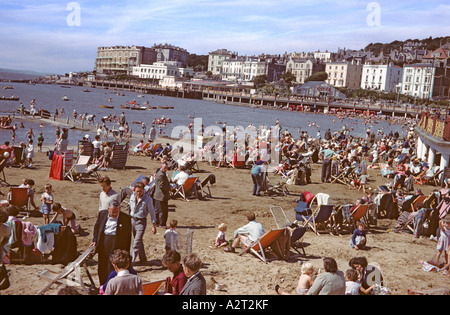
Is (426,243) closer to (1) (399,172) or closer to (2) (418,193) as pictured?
(2) (418,193)

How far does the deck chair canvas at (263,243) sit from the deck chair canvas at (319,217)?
6.91ft

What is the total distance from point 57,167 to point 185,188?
4343 millimetres

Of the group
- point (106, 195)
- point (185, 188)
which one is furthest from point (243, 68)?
point (106, 195)

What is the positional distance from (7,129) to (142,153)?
1597cm

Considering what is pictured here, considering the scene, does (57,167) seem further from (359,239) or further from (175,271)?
(175,271)

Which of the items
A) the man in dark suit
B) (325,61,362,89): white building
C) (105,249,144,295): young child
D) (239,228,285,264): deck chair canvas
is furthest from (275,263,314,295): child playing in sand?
(325,61,362,89): white building

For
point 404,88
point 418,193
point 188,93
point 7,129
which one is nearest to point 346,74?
point 404,88

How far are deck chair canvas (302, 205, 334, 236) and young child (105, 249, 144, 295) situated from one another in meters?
6.21

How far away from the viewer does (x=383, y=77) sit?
13912 cm

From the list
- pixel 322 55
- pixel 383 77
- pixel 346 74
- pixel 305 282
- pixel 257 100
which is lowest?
pixel 305 282

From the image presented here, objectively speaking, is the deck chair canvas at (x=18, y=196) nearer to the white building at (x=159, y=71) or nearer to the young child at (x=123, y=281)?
the young child at (x=123, y=281)

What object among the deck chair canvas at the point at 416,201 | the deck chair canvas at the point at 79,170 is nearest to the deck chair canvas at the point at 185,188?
the deck chair canvas at the point at 79,170

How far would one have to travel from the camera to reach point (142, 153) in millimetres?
21359

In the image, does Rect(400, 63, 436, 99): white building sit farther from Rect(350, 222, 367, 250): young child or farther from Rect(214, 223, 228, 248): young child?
Rect(214, 223, 228, 248): young child
